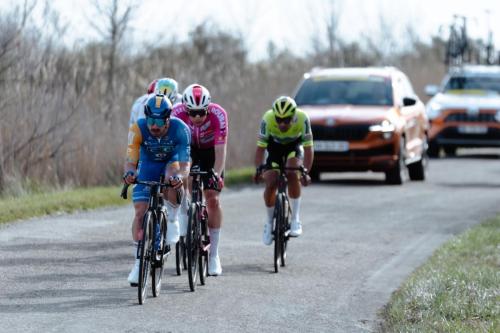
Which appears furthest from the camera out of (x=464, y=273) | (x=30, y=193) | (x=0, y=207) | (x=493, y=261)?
(x=30, y=193)

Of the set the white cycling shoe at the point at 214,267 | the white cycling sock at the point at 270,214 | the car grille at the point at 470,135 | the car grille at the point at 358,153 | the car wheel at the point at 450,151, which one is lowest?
the car wheel at the point at 450,151

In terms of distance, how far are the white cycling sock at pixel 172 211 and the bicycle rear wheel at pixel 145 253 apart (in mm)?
570

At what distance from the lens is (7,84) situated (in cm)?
1827

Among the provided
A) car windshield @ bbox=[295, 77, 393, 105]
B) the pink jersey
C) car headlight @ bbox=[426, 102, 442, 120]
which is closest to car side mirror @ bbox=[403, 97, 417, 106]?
car windshield @ bbox=[295, 77, 393, 105]

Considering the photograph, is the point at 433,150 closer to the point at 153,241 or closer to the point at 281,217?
the point at 281,217

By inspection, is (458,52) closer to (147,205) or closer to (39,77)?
(39,77)

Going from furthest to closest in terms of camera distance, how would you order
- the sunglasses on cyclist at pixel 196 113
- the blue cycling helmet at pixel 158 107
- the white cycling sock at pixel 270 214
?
the white cycling sock at pixel 270 214, the sunglasses on cyclist at pixel 196 113, the blue cycling helmet at pixel 158 107

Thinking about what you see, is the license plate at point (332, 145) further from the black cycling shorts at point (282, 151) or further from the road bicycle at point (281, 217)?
the road bicycle at point (281, 217)

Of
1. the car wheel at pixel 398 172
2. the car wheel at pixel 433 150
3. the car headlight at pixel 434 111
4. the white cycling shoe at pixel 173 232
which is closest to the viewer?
the white cycling shoe at pixel 173 232

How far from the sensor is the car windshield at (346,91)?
22.9 meters

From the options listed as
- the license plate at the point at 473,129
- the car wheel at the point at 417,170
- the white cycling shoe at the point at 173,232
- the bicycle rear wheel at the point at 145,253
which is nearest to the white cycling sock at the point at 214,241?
the white cycling shoe at the point at 173,232

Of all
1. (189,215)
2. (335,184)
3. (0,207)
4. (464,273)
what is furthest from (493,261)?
(335,184)

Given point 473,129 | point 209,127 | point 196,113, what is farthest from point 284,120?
point 473,129

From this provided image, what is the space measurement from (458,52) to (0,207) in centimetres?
2729
